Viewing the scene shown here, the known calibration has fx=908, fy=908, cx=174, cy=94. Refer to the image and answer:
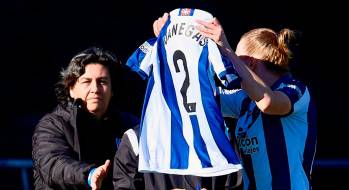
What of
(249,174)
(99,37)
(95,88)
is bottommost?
(249,174)

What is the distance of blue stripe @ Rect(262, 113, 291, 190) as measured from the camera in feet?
11.1

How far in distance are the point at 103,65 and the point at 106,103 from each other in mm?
168

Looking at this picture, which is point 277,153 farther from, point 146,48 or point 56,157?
point 56,157

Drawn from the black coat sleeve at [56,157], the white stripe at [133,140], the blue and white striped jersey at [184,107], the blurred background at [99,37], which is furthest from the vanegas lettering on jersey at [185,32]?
the blurred background at [99,37]

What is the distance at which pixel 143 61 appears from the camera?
339 cm

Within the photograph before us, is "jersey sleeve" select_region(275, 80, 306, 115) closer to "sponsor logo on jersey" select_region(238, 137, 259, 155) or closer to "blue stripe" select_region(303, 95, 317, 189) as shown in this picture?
"blue stripe" select_region(303, 95, 317, 189)

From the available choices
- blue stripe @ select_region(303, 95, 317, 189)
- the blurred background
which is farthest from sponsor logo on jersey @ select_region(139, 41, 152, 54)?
the blurred background

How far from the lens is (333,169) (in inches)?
236

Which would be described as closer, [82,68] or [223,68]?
[223,68]

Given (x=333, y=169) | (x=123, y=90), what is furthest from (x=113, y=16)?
(x=123, y=90)

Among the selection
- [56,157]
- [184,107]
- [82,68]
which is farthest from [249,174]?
[82,68]

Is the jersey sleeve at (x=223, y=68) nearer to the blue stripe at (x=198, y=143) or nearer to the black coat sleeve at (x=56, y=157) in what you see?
the blue stripe at (x=198, y=143)

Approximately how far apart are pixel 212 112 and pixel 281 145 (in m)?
0.32

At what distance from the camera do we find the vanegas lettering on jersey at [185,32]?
10.9ft
